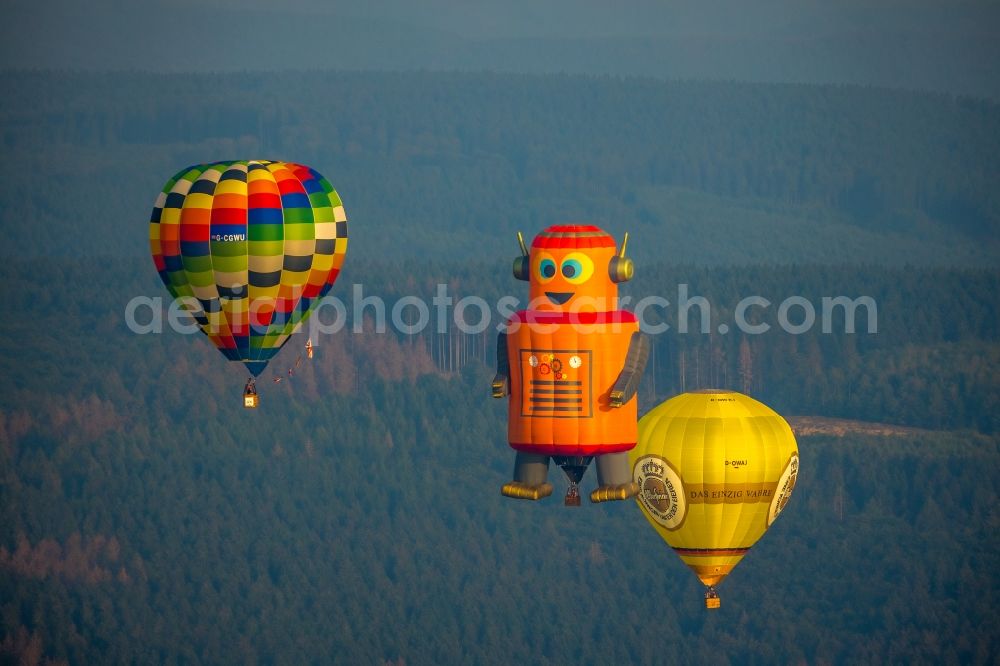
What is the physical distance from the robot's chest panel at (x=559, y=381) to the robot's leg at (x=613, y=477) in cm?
152

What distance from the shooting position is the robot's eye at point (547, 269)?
2761 inches

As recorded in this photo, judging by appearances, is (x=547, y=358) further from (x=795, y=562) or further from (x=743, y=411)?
(x=795, y=562)

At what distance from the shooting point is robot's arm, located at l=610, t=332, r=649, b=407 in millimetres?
69625

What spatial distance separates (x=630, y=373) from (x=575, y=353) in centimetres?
139

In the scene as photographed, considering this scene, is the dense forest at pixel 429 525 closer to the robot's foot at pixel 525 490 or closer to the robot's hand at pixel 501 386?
the robot's foot at pixel 525 490

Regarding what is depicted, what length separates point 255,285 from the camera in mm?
79500

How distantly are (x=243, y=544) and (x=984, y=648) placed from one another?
44051 mm

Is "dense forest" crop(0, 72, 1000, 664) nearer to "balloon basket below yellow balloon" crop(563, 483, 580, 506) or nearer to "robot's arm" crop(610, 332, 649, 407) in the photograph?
"balloon basket below yellow balloon" crop(563, 483, 580, 506)

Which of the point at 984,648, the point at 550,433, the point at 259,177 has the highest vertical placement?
the point at 259,177

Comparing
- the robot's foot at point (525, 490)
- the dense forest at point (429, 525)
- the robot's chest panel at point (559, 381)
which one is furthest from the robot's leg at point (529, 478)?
the dense forest at point (429, 525)

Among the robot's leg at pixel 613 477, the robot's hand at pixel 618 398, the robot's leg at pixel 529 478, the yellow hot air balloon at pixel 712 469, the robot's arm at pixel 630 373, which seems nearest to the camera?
the robot's hand at pixel 618 398

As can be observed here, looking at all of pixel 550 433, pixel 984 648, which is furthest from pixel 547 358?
pixel 984 648

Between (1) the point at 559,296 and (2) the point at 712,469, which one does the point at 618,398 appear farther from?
(2) the point at 712,469

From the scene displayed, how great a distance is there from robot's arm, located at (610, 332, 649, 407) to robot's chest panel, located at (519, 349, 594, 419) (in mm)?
649
